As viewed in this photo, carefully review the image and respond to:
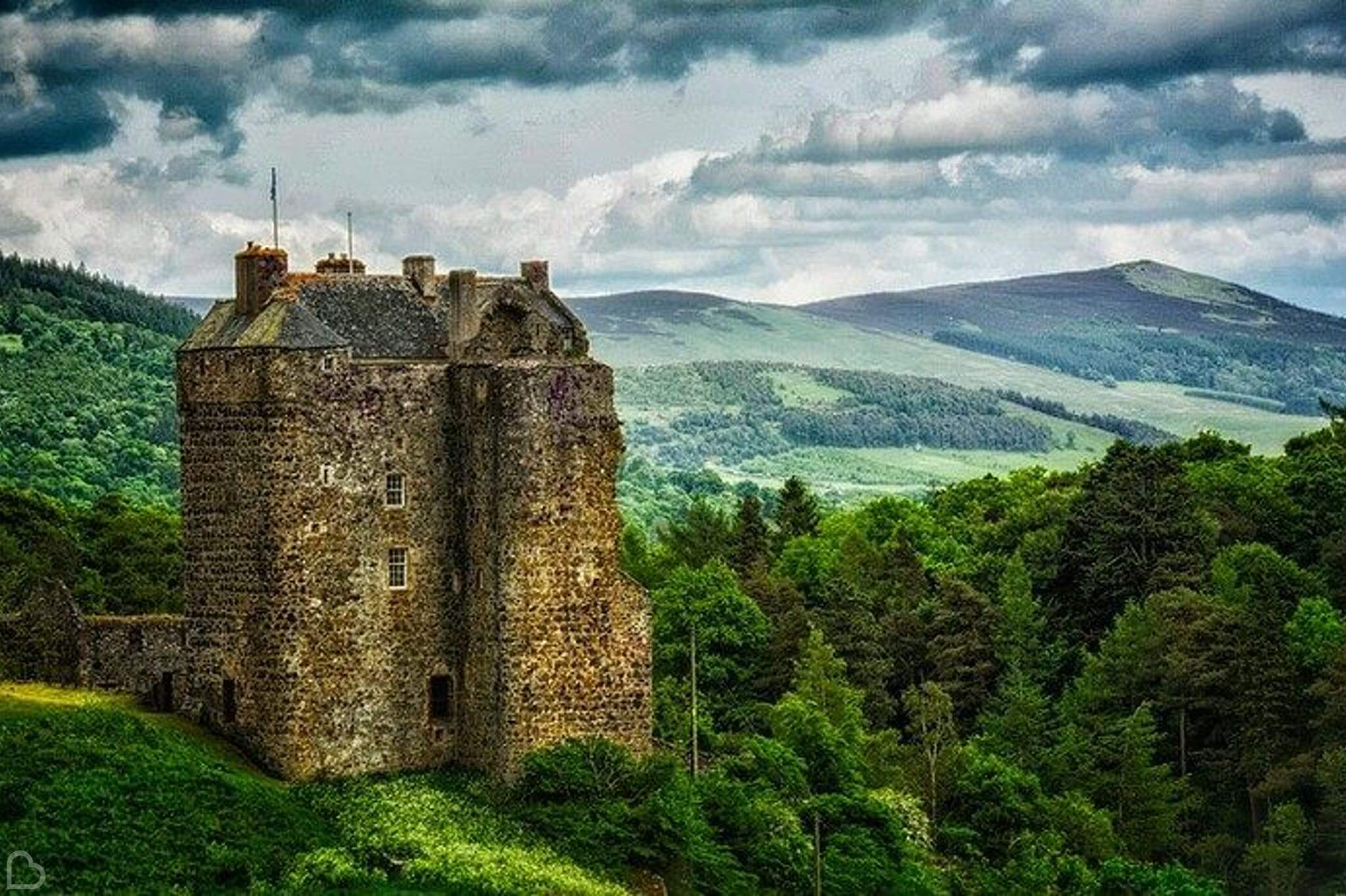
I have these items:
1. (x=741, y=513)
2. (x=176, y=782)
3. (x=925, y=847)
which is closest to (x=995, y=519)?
(x=741, y=513)

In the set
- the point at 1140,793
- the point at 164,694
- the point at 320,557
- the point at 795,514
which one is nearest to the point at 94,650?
the point at 164,694

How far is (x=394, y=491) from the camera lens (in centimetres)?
5297

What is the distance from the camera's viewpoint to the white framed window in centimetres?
5288

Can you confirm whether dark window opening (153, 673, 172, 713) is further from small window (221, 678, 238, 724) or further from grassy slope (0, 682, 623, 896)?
grassy slope (0, 682, 623, 896)

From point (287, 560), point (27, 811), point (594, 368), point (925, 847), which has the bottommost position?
point (925, 847)

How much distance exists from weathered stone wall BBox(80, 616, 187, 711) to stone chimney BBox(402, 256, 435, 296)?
1063cm

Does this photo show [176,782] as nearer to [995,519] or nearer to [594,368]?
[594,368]

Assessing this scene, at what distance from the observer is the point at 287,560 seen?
51.8m

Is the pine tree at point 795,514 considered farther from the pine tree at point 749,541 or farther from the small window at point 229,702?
the small window at point 229,702

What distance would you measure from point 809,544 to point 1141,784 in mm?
34876

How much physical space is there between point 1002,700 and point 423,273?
111 feet

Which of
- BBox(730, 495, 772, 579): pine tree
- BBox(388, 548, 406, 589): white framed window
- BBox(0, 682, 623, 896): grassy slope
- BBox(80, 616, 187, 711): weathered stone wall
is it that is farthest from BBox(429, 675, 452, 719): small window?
BBox(730, 495, 772, 579): pine tree

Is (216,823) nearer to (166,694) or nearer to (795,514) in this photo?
(166,694)

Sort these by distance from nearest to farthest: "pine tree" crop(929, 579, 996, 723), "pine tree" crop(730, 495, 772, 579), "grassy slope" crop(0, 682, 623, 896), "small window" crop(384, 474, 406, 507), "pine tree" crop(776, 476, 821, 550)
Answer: "grassy slope" crop(0, 682, 623, 896) < "small window" crop(384, 474, 406, 507) < "pine tree" crop(929, 579, 996, 723) < "pine tree" crop(730, 495, 772, 579) < "pine tree" crop(776, 476, 821, 550)
